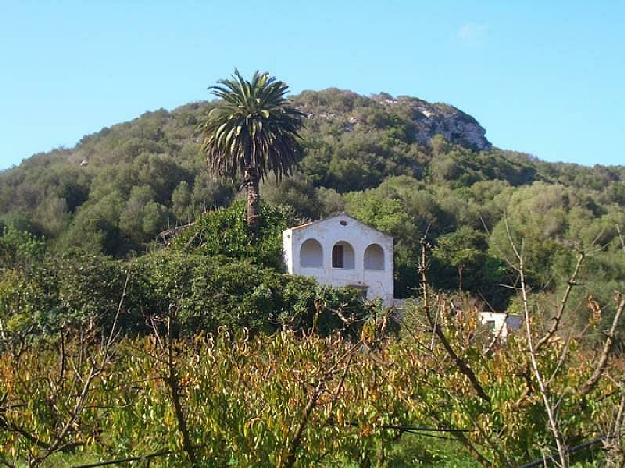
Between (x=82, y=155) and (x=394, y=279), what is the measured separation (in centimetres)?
3513

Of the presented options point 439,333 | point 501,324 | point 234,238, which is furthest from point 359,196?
point 439,333

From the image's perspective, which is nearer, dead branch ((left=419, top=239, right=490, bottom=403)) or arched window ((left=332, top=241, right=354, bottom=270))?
dead branch ((left=419, top=239, right=490, bottom=403))

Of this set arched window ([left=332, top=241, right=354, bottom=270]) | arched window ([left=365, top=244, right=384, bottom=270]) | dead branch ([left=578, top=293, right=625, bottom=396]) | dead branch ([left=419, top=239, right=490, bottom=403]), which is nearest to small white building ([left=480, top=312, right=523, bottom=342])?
dead branch ([left=419, top=239, right=490, bottom=403])

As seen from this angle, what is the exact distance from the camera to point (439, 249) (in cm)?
3909

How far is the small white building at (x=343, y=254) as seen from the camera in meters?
32.8

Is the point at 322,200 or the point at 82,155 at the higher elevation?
the point at 82,155

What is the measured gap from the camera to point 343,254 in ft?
113

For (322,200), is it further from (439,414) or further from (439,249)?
(439,414)

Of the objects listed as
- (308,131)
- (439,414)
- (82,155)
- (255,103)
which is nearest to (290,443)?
(439,414)

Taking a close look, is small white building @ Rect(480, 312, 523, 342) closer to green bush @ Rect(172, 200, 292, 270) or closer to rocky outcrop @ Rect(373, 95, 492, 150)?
green bush @ Rect(172, 200, 292, 270)

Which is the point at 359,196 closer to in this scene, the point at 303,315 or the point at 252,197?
the point at 252,197

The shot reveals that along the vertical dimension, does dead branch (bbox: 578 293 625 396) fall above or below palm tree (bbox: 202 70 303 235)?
Answer: below

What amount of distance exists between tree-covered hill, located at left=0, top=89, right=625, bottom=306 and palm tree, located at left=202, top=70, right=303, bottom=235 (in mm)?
3350

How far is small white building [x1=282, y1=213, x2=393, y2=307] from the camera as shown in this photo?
32.8 metres
